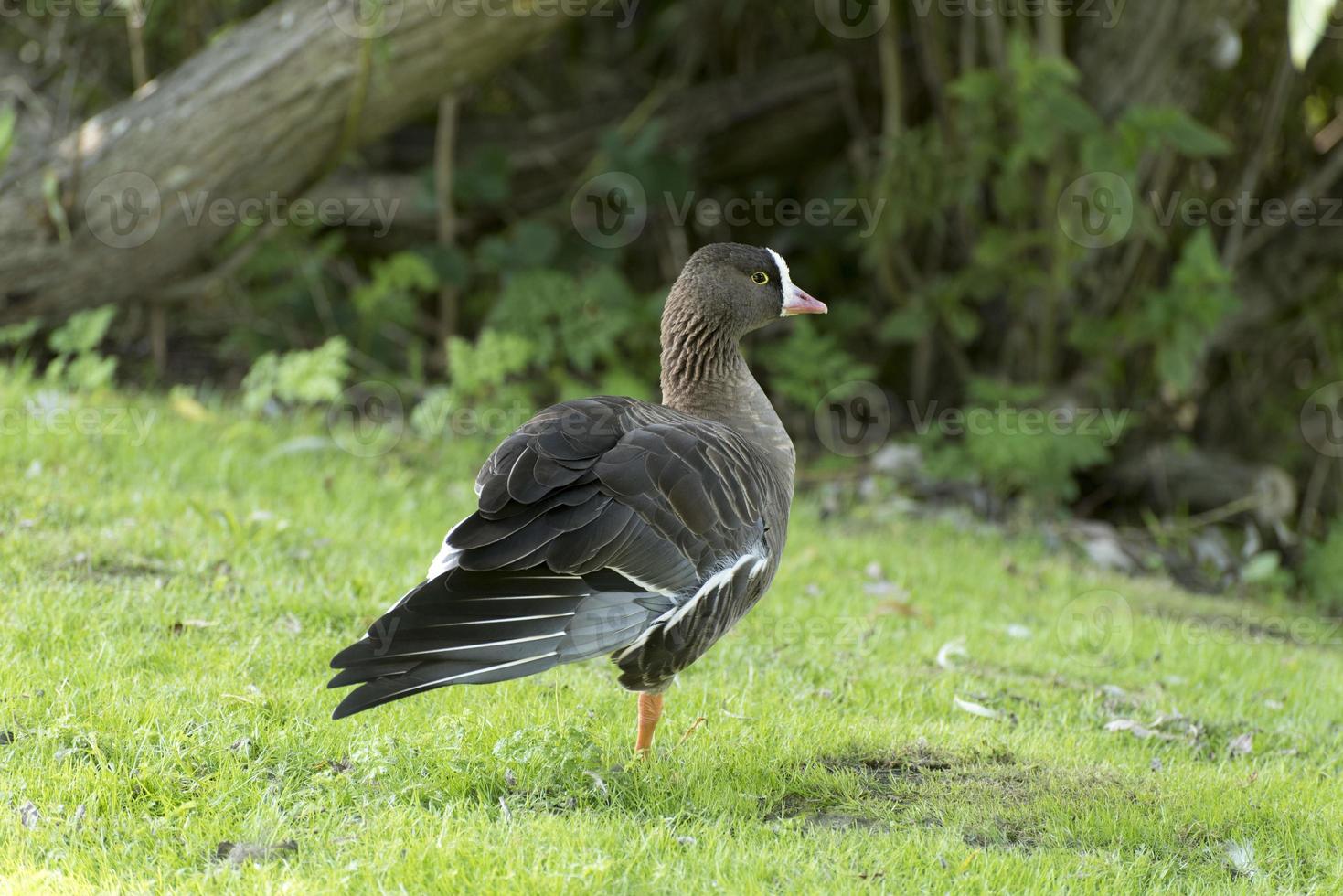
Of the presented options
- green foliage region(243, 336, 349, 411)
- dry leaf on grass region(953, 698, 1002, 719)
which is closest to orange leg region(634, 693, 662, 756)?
dry leaf on grass region(953, 698, 1002, 719)

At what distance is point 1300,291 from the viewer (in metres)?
9.22

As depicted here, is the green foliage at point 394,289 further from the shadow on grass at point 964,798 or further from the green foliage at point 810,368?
the shadow on grass at point 964,798

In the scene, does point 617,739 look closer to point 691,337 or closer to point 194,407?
point 691,337

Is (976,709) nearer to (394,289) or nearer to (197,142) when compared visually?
(197,142)

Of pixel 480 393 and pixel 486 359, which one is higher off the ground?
pixel 486 359

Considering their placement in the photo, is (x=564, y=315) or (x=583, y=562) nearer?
(x=583, y=562)

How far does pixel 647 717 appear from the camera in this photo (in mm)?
3807

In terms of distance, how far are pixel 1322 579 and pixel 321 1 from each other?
23.3ft

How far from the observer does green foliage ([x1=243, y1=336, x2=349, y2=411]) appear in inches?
271

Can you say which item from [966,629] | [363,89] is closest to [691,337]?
[966,629]

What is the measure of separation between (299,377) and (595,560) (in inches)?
160

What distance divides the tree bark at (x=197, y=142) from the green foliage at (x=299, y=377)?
0.97 m

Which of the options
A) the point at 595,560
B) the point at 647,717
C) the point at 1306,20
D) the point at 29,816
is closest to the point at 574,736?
the point at 647,717

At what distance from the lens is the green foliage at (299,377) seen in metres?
6.88
